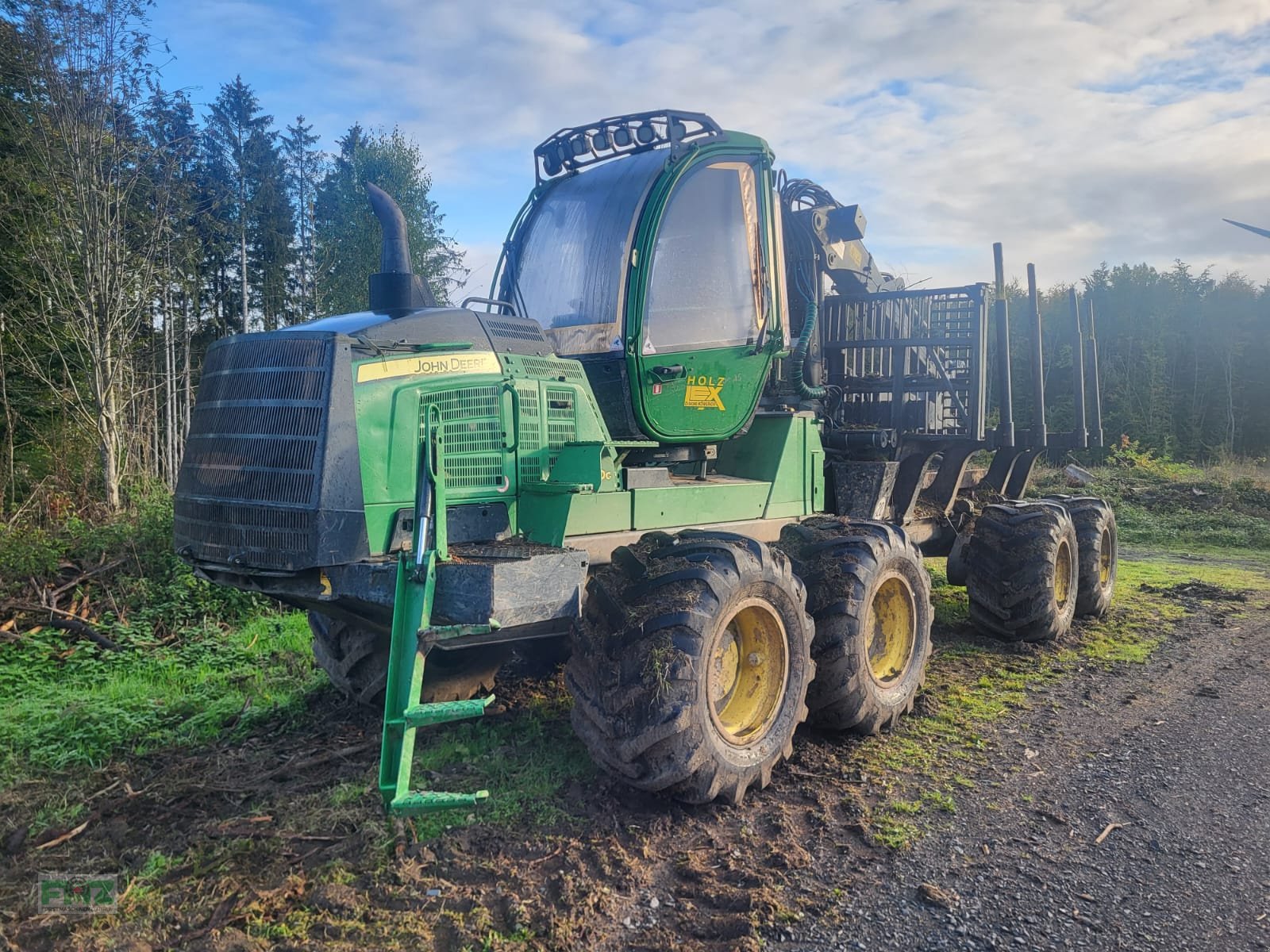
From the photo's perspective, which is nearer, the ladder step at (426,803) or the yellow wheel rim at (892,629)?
the ladder step at (426,803)

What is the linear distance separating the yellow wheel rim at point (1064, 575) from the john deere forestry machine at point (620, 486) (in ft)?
0.87

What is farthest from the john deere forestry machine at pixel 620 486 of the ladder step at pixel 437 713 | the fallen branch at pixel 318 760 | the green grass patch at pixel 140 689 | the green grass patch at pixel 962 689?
the green grass patch at pixel 140 689

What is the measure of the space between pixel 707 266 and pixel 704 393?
750mm

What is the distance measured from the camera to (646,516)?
490 centimetres

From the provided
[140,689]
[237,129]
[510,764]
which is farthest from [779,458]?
[237,129]

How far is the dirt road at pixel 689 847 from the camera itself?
2975 millimetres

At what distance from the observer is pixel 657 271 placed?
5.05 metres

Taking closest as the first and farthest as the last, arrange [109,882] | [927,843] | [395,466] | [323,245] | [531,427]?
[109,882], [927,843], [395,466], [531,427], [323,245]

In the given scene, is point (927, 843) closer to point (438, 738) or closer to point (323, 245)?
point (438, 738)

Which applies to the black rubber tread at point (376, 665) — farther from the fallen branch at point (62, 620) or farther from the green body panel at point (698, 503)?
the fallen branch at point (62, 620)

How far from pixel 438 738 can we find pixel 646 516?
1.61 m

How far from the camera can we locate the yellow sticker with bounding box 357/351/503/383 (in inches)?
153

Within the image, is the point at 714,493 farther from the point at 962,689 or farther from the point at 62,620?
the point at 62,620

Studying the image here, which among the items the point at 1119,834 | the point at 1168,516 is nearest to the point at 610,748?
the point at 1119,834
